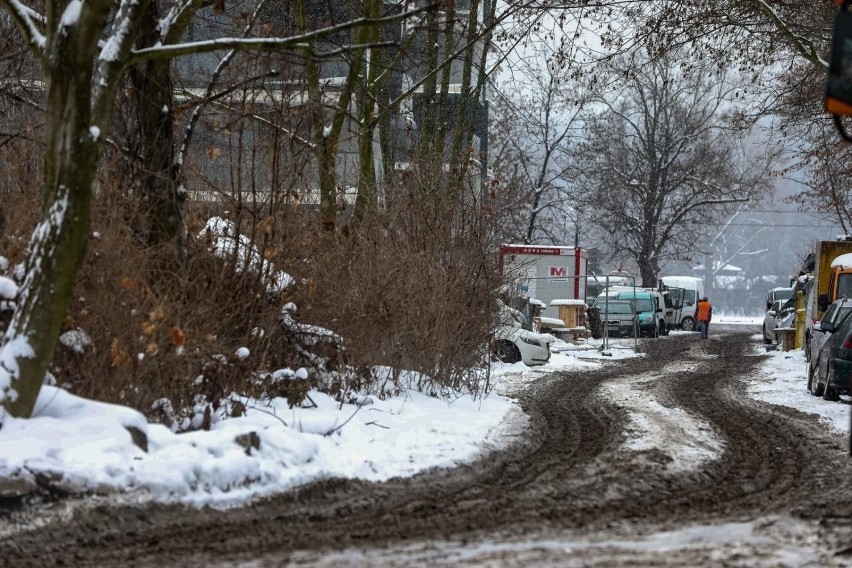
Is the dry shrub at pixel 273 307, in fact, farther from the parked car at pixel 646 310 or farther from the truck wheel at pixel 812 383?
the parked car at pixel 646 310

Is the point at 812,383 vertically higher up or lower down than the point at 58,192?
lower down

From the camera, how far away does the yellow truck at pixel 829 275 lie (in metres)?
27.9

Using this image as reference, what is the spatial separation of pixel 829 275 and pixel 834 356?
11380 millimetres

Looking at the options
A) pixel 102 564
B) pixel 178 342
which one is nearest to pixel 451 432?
pixel 178 342

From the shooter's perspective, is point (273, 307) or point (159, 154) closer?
point (159, 154)

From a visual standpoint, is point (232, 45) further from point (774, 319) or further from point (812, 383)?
point (774, 319)

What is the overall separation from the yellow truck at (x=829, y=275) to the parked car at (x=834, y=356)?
20.9ft

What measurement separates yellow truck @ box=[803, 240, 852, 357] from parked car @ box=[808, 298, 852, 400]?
20.9ft

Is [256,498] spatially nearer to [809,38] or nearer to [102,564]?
[102,564]

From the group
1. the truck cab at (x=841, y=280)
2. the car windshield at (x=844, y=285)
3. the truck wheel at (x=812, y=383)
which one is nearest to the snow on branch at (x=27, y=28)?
the truck wheel at (x=812, y=383)

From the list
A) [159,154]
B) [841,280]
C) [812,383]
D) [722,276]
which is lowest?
[812,383]

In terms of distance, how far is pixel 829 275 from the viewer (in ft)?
98.1

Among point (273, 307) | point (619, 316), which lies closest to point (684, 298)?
point (619, 316)

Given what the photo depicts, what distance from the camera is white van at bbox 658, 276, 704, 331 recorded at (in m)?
65.8
